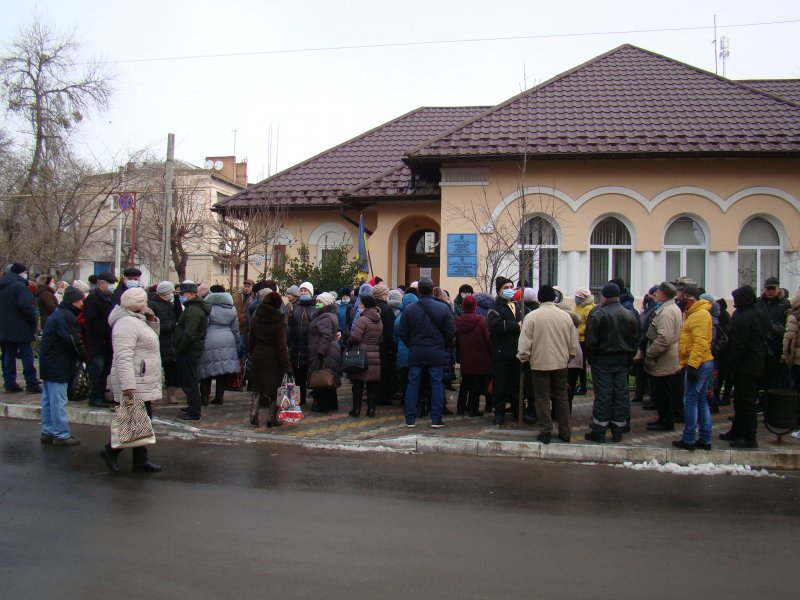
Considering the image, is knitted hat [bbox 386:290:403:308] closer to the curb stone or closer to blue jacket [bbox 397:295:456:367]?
blue jacket [bbox 397:295:456:367]

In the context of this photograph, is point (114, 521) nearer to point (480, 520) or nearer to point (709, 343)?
point (480, 520)

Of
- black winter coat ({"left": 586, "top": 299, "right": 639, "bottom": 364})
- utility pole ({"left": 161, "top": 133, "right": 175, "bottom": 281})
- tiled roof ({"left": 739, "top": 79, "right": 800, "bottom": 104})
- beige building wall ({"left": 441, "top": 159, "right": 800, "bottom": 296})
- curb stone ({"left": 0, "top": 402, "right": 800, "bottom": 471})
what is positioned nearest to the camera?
curb stone ({"left": 0, "top": 402, "right": 800, "bottom": 471})

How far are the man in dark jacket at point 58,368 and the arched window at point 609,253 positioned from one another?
1138 centimetres

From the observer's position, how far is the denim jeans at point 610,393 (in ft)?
30.6

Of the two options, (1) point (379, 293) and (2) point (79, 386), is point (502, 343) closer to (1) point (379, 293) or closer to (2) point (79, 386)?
(1) point (379, 293)

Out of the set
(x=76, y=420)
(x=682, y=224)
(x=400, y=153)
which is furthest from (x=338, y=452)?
(x=400, y=153)

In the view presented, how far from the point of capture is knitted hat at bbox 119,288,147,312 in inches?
300

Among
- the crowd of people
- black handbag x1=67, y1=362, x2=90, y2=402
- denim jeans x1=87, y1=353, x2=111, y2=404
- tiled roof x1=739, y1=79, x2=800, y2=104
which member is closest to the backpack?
the crowd of people

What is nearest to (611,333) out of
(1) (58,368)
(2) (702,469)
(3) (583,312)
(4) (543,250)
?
(2) (702,469)

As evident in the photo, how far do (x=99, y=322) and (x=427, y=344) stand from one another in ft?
16.5

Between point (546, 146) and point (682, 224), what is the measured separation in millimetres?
3722

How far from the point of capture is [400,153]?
22.1m

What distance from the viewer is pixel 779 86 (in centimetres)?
2122

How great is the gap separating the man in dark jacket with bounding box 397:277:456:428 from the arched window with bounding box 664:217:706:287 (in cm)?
816
